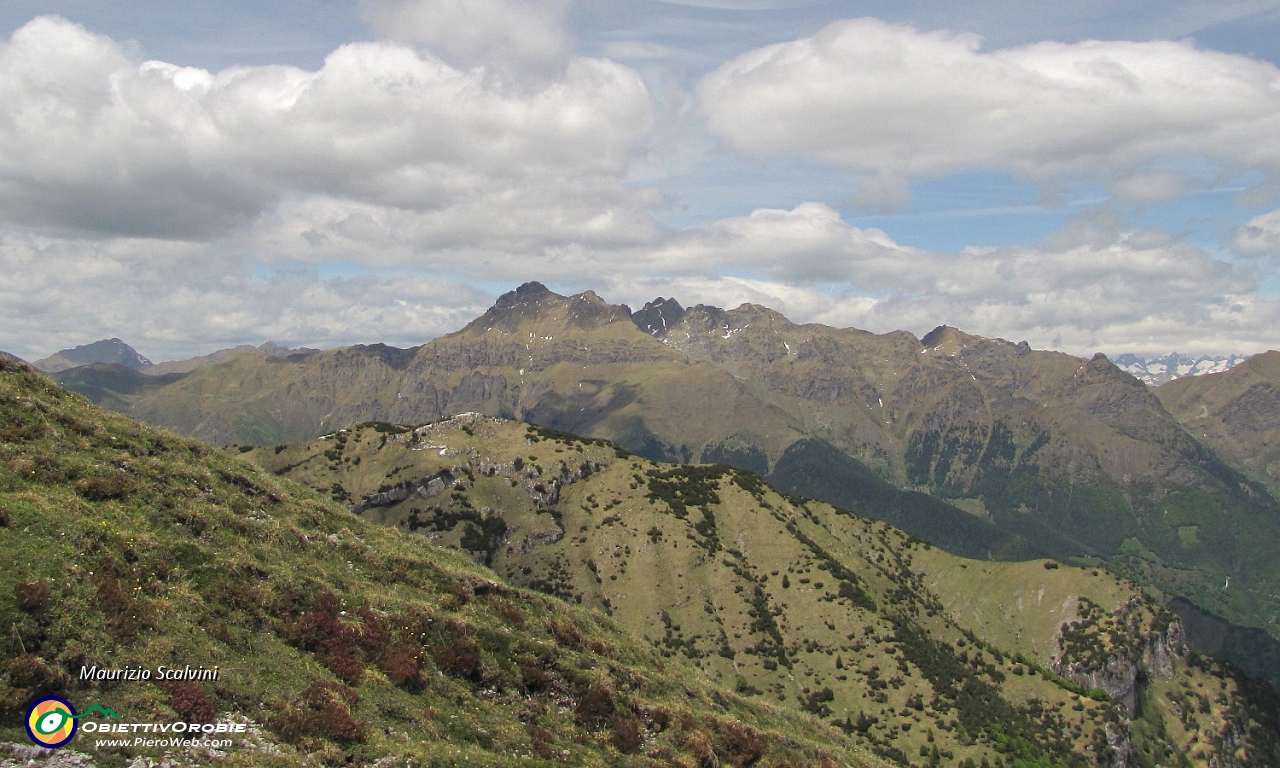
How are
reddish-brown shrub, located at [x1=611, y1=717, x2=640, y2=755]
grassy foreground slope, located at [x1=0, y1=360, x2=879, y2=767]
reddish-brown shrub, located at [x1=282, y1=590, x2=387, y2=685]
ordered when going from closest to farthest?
grassy foreground slope, located at [x1=0, y1=360, x2=879, y2=767]
reddish-brown shrub, located at [x1=282, y1=590, x2=387, y2=685]
reddish-brown shrub, located at [x1=611, y1=717, x2=640, y2=755]

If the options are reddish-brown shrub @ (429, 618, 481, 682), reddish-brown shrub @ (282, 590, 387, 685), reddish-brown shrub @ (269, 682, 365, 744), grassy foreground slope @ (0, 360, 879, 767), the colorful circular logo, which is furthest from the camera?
reddish-brown shrub @ (429, 618, 481, 682)

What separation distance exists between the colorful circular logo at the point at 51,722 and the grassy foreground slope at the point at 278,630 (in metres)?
0.33

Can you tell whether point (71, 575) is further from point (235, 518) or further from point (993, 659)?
point (993, 659)

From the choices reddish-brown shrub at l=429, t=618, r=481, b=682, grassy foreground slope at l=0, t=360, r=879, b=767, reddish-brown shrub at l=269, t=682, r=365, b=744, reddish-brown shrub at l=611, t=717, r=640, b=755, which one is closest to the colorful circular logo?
grassy foreground slope at l=0, t=360, r=879, b=767

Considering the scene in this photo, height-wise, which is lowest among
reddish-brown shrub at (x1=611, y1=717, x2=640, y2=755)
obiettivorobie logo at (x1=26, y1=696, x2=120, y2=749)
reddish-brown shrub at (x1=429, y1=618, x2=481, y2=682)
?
reddish-brown shrub at (x1=611, y1=717, x2=640, y2=755)

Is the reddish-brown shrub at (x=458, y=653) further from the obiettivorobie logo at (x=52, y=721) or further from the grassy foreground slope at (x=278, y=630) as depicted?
the obiettivorobie logo at (x=52, y=721)

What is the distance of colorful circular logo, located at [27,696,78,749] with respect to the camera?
18.0m

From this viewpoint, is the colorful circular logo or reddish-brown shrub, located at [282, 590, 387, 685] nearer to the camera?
the colorful circular logo

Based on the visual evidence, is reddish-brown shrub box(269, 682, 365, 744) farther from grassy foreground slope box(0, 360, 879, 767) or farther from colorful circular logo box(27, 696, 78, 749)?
colorful circular logo box(27, 696, 78, 749)

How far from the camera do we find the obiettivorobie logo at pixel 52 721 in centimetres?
1797

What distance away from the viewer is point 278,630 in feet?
89.7

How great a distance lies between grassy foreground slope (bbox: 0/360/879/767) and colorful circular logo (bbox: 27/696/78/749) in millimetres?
332

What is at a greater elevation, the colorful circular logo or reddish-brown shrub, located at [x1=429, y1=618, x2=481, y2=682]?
the colorful circular logo

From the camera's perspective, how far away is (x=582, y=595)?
598 feet
